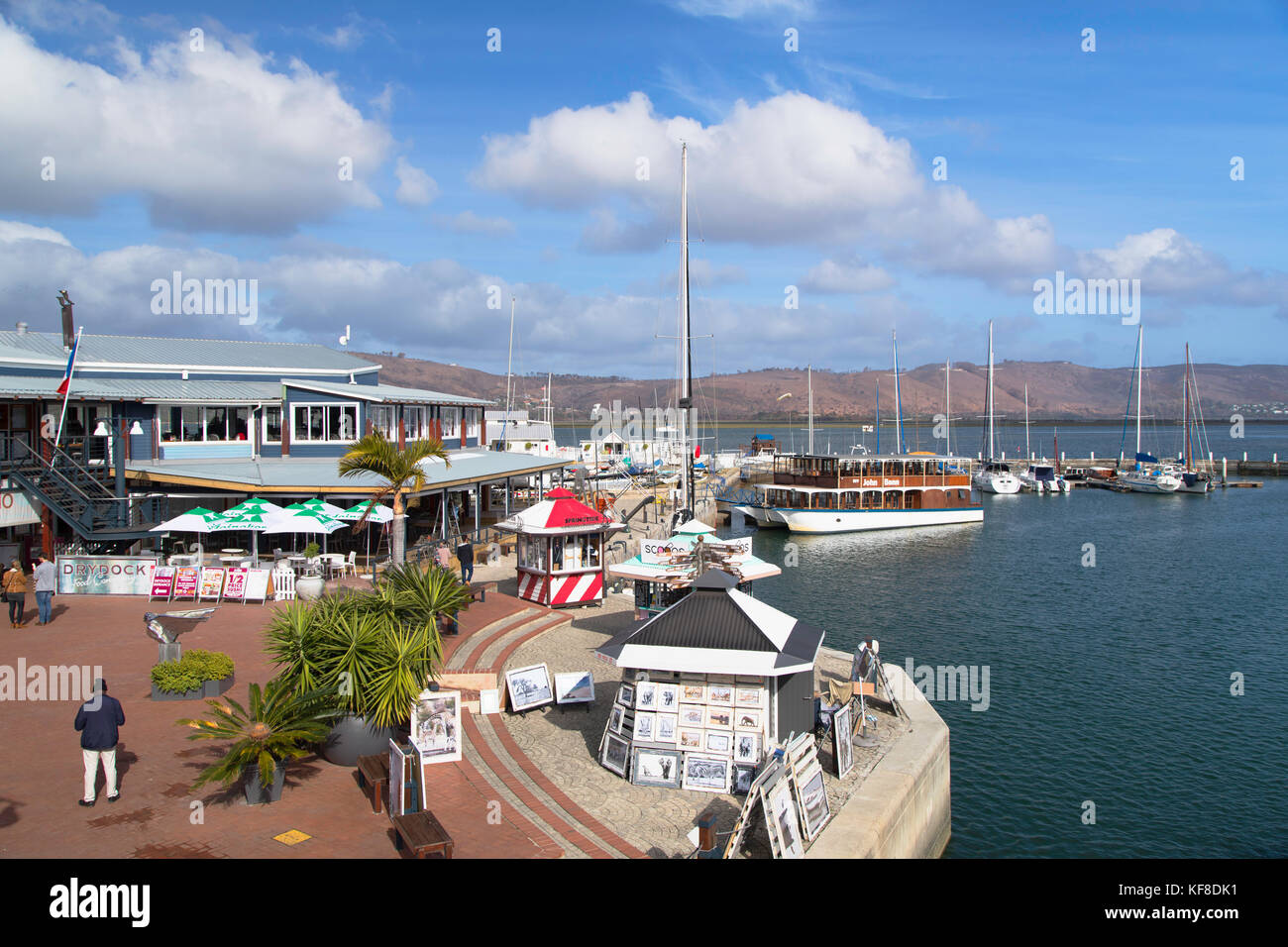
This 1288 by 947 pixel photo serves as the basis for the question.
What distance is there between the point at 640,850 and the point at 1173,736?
14.8 m

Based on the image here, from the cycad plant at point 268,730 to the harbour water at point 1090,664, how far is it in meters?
9.84

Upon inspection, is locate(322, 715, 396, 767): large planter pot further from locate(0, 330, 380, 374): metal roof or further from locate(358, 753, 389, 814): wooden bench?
locate(0, 330, 380, 374): metal roof

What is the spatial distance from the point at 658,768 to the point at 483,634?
8.92m

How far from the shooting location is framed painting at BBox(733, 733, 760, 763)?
12.3 metres

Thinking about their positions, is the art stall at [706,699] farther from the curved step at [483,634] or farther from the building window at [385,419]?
the building window at [385,419]

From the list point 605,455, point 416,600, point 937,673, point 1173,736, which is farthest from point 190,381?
point 605,455

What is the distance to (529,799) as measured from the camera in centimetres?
1124

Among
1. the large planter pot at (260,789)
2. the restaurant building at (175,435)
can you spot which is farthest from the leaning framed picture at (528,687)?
the restaurant building at (175,435)

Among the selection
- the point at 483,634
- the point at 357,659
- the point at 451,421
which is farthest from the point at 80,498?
the point at 357,659

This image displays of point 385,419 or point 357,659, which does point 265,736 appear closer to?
point 357,659
